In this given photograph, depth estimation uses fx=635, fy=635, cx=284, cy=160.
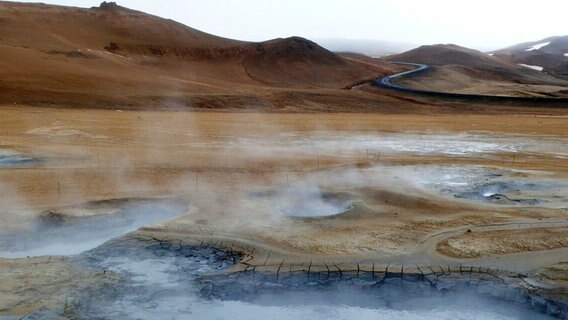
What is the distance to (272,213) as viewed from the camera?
11.2m

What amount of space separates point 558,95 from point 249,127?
29496 mm

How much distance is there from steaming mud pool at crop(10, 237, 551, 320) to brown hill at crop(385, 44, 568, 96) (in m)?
39.2

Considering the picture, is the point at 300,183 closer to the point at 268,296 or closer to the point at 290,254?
the point at 290,254

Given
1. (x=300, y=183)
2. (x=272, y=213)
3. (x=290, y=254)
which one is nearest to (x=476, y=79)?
(x=300, y=183)

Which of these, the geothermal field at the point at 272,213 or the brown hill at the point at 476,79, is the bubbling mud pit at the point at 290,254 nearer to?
the geothermal field at the point at 272,213

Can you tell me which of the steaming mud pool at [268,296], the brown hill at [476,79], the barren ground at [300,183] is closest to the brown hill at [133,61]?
the brown hill at [476,79]

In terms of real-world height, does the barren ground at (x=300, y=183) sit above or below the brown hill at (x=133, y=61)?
below

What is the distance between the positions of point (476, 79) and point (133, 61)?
31089 mm

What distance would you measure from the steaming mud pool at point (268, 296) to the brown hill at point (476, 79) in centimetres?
3920

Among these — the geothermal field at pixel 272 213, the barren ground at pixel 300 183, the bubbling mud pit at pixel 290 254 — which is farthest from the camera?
the barren ground at pixel 300 183

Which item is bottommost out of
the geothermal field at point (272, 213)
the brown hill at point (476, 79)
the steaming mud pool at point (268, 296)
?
the steaming mud pool at point (268, 296)

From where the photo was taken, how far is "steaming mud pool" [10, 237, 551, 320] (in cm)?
727

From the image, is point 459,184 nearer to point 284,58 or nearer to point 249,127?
point 249,127

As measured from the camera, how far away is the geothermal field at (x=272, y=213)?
25.2 feet
